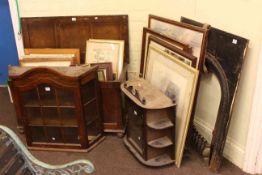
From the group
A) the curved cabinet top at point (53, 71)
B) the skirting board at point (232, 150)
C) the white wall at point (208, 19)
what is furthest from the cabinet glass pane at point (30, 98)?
the skirting board at point (232, 150)

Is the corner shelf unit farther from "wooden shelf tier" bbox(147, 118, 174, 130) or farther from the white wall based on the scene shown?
the white wall

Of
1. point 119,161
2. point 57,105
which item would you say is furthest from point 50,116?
point 119,161

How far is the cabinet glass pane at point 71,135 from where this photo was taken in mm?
2482

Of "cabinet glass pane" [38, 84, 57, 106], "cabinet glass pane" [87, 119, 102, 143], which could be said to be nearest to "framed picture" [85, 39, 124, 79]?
"cabinet glass pane" [87, 119, 102, 143]

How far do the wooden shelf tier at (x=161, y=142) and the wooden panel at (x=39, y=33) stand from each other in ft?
4.37

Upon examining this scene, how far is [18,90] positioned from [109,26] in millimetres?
→ 971

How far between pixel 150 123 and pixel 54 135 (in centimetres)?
83

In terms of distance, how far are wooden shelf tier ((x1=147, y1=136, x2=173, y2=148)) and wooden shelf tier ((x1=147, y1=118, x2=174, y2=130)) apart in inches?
5.4

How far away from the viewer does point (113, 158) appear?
2.46 metres

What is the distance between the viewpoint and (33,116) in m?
2.48

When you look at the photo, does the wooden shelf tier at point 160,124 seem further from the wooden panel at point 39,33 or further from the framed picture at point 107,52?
the wooden panel at point 39,33

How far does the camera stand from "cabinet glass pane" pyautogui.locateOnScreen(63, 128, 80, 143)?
2.48 meters

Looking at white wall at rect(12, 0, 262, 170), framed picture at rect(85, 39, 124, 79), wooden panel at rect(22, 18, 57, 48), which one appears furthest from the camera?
wooden panel at rect(22, 18, 57, 48)

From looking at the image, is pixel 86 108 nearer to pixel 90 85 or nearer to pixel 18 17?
pixel 90 85
